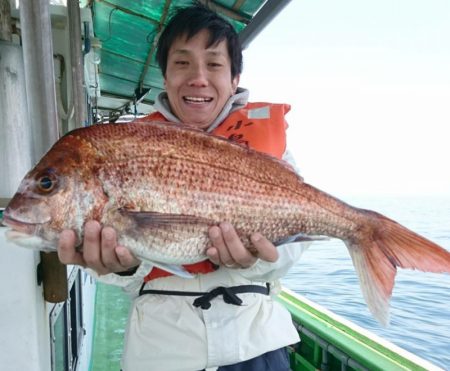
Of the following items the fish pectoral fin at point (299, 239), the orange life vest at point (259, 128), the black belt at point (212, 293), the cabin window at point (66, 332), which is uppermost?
the orange life vest at point (259, 128)

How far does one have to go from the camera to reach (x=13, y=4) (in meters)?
2.94

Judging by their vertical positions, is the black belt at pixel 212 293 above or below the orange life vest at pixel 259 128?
below

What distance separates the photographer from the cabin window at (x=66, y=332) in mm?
2153

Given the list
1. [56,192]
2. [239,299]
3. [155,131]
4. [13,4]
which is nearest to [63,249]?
[56,192]

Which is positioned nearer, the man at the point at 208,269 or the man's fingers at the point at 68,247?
the man's fingers at the point at 68,247

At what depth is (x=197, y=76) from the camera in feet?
6.72

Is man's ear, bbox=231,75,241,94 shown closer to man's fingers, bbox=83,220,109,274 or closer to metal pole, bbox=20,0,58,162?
metal pole, bbox=20,0,58,162

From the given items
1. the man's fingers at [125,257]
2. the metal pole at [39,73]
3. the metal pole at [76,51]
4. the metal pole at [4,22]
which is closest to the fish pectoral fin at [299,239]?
the man's fingers at [125,257]

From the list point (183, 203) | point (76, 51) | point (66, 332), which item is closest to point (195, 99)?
point (183, 203)

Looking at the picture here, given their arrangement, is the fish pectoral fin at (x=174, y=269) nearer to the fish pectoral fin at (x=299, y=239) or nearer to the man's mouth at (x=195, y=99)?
the fish pectoral fin at (x=299, y=239)

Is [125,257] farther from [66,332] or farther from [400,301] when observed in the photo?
[400,301]

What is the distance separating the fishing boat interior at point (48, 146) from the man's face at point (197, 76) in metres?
0.61

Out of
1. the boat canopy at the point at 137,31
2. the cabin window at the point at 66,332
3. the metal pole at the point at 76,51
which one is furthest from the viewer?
the boat canopy at the point at 137,31

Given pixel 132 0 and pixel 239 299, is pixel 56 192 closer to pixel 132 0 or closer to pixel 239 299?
pixel 239 299
